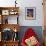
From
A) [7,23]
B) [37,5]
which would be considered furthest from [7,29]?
[37,5]

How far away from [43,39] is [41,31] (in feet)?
1.02

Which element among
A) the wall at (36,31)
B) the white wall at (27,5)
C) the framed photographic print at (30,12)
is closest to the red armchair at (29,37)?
the wall at (36,31)

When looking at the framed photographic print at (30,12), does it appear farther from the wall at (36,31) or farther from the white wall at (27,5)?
the wall at (36,31)

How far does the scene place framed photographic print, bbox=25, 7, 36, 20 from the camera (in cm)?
606

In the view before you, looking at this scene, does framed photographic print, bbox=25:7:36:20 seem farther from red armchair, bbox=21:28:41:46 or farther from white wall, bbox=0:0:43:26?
red armchair, bbox=21:28:41:46

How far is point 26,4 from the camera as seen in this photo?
608 cm

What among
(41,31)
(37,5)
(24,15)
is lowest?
(41,31)

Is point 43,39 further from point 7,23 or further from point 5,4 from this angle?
point 5,4

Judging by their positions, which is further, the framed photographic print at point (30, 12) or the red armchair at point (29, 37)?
the framed photographic print at point (30, 12)

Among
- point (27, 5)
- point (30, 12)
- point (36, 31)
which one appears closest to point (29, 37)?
point (36, 31)

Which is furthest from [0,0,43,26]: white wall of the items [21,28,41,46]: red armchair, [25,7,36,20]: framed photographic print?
[21,28,41,46]: red armchair

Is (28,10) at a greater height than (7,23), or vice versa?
(28,10)

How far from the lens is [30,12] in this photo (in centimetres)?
609

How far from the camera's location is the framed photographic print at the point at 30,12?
606 cm
